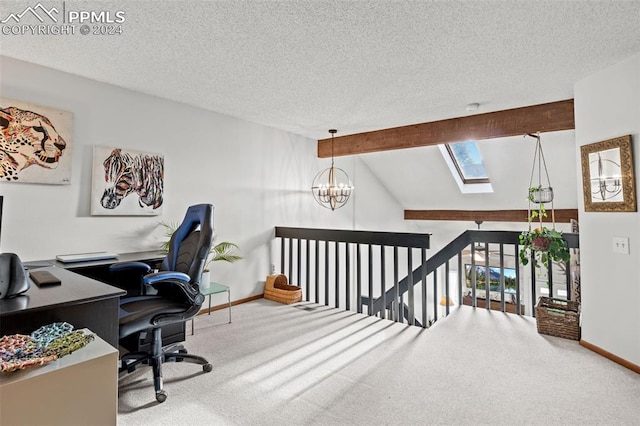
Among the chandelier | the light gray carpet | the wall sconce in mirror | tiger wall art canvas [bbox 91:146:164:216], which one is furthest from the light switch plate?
tiger wall art canvas [bbox 91:146:164:216]

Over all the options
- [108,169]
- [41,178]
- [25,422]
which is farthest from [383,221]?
[25,422]

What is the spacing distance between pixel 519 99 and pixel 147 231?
4.13 metres

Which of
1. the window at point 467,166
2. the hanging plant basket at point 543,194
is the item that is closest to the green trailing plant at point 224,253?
the hanging plant basket at point 543,194

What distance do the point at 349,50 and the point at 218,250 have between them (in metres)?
2.55

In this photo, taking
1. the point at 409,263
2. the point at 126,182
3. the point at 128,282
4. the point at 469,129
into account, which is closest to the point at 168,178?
the point at 126,182

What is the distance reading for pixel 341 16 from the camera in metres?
2.05

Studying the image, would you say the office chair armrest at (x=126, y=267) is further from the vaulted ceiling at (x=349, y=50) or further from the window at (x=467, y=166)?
the window at (x=467, y=166)

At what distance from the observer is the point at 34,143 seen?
2723mm

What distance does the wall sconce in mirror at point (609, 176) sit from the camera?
2.52m

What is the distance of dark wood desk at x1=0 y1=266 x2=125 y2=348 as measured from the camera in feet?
4.93

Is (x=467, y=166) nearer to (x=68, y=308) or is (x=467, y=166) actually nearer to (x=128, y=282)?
(x=128, y=282)

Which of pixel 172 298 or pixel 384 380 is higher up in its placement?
pixel 172 298

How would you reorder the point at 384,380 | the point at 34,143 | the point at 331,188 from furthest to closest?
the point at 331,188 < the point at 34,143 < the point at 384,380

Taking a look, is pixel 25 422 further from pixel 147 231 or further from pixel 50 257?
pixel 147 231
